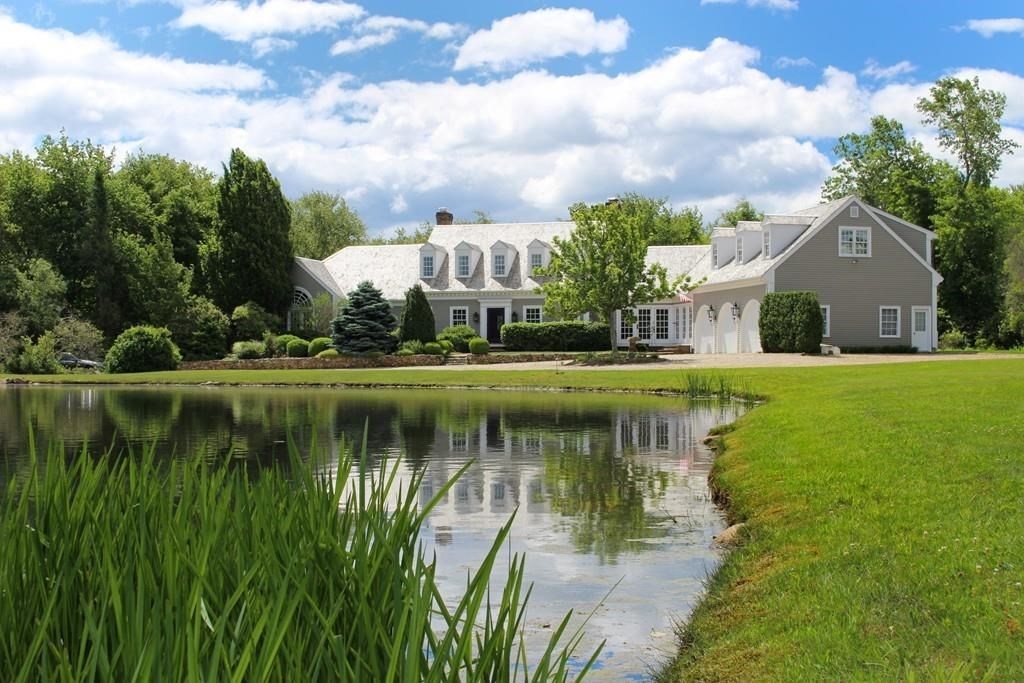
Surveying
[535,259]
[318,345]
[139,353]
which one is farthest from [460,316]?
[139,353]

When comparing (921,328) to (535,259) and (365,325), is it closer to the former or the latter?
(535,259)

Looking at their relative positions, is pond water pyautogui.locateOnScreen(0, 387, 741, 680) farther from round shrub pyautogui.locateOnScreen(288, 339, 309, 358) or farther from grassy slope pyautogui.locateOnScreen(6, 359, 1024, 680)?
round shrub pyautogui.locateOnScreen(288, 339, 309, 358)

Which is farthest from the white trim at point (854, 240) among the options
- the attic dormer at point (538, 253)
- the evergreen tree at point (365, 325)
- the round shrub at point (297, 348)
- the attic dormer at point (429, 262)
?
the round shrub at point (297, 348)

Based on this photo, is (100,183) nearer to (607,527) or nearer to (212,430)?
(212,430)

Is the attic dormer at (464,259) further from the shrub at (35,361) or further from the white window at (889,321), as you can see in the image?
the white window at (889,321)

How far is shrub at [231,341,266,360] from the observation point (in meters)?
43.3

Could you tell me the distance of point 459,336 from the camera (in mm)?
45969

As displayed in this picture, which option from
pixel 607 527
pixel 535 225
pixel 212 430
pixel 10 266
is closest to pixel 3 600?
pixel 607 527

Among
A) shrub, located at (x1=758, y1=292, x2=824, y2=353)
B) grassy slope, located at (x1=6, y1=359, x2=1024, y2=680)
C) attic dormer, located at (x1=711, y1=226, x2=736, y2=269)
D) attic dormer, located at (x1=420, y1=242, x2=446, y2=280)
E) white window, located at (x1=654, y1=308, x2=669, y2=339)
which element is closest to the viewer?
grassy slope, located at (x1=6, y1=359, x2=1024, y2=680)

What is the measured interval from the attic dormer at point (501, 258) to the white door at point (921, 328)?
759 inches

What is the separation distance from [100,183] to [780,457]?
4392 centimetres

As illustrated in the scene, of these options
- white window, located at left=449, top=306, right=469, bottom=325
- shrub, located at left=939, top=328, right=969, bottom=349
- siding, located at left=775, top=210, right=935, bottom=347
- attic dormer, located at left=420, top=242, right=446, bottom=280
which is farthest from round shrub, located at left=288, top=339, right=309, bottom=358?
shrub, located at left=939, top=328, right=969, bottom=349

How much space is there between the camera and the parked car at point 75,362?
42438mm

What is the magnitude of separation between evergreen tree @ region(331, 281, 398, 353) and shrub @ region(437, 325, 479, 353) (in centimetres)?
340
